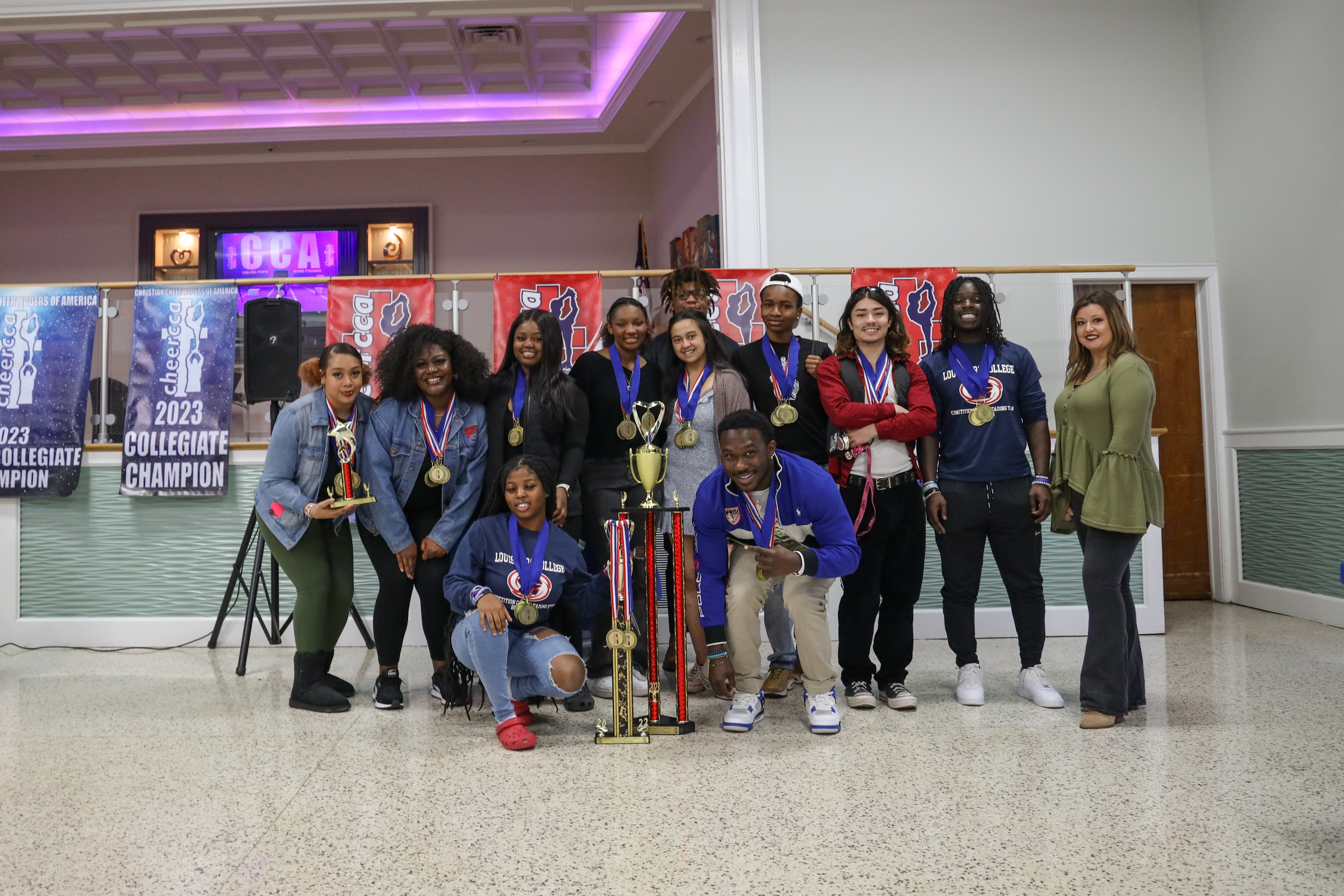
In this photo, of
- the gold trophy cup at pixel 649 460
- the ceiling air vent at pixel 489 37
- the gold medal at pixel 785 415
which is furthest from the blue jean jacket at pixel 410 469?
the ceiling air vent at pixel 489 37

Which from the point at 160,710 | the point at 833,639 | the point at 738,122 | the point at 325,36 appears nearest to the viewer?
the point at 160,710

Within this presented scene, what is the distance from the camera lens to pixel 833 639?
476cm

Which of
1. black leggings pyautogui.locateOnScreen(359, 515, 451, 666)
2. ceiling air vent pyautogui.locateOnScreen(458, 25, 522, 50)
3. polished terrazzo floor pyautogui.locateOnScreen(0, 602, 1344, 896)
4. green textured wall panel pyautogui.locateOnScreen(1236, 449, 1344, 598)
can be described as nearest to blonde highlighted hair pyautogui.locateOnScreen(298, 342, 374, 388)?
black leggings pyautogui.locateOnScreen(359, 515, 451, 666)

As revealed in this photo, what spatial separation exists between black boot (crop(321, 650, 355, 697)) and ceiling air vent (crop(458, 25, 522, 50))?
5.42 m

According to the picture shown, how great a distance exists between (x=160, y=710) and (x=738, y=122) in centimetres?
431

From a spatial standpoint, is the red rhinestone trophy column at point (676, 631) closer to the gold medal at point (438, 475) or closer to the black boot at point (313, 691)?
the gold medal at point (438, 475)

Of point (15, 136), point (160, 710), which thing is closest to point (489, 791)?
point (160, 710)

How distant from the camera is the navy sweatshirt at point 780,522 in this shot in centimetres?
298

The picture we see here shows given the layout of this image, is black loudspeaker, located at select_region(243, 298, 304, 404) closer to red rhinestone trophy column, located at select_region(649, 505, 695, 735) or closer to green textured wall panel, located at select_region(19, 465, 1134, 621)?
green textured wall panel, located at select_region(19, 465, 1134, 621)

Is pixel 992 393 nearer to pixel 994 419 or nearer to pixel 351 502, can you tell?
pixel 994 419

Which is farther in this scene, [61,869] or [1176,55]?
[1176,55]

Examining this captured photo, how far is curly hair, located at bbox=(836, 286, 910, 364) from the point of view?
3.35 meters

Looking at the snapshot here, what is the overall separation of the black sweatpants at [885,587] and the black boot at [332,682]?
1.91 meters

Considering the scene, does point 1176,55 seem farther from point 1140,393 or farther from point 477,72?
point 477,72
